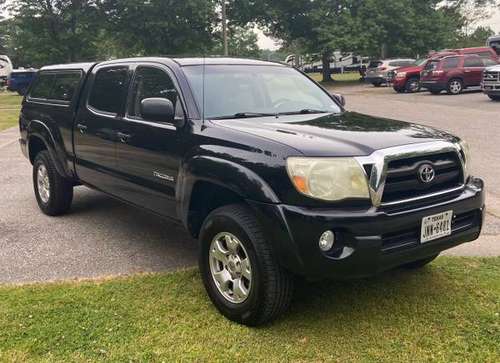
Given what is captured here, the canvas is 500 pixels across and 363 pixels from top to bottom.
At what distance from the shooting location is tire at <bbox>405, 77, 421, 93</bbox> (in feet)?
85.5

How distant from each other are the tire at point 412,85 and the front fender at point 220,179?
24150 mm

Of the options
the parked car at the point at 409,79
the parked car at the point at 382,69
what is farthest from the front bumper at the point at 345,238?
the parked car at the point at 382,69

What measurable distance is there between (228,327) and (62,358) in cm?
103

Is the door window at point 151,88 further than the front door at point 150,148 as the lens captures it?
Yes

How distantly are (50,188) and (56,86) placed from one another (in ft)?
3.81

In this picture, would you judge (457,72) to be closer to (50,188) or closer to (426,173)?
(50,188)

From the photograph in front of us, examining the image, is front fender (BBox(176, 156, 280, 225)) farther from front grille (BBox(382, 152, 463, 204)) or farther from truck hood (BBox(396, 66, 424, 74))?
truck hood (BBox(396, 66, 424, 74))

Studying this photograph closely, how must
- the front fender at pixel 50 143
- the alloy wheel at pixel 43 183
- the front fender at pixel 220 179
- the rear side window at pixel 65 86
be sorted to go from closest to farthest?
Answer: the front fender at pixel 220 179 → the rear side window at pixel 65 86 → the front fender at pixel 50 143 → the alloy wheel at pixel 43 183

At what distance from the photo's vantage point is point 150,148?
14.0 ft

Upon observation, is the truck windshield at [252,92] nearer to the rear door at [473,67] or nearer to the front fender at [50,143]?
the front fender at [50,143]

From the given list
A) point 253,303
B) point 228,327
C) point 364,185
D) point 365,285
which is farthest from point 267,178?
point 365,285

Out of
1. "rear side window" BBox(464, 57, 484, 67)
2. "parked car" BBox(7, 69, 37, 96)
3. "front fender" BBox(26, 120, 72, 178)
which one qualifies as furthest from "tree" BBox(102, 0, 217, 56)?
"front fender" BBox(26, 120, 72, 178)

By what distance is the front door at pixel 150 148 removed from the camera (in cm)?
406

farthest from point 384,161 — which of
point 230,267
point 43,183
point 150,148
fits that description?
point 43,183
